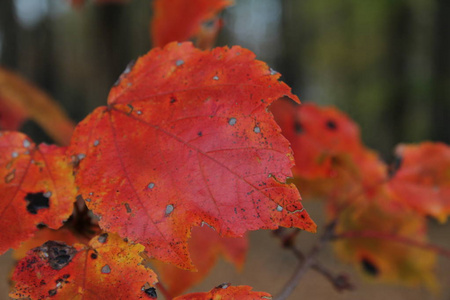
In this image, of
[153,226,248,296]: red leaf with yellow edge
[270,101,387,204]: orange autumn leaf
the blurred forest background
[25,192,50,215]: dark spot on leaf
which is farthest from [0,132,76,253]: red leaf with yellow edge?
the blurred forest background

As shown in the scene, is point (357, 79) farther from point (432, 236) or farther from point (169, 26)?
point (169, 26)

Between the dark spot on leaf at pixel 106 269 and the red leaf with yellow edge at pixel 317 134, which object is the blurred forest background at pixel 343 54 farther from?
the dark spot on leaf at pixel 106 269

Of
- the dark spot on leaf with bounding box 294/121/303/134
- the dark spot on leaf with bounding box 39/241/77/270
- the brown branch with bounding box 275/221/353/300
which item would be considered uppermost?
the dark spot on leaf with bounding box 294/121/303/134

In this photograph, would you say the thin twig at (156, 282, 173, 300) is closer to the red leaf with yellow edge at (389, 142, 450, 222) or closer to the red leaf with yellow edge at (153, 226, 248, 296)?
the red leaf with yellow edge at (153, 226, 248, 296)

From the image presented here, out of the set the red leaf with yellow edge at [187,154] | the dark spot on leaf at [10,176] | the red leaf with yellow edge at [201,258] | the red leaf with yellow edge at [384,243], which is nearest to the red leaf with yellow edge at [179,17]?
the red leaf with yellow edge at [187,154]

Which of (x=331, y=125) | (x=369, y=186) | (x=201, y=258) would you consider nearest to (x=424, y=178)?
(x=369, y=186)
